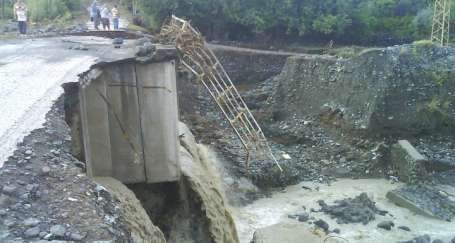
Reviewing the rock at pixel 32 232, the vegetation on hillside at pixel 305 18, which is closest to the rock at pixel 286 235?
the rock at pixel 32 232

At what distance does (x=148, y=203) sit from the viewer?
10.9 m

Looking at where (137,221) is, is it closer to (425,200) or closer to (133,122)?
(133,122)

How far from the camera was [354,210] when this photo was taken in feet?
49.8

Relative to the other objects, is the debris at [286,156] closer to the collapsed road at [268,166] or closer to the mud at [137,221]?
the collapsed road at [268,166]

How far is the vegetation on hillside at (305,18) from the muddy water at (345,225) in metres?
16.1

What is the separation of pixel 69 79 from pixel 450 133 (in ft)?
52.2

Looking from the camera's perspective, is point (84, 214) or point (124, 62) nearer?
point (84, 214)

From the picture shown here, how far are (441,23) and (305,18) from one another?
331 inches

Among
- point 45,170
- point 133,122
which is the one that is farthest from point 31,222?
point 133,122

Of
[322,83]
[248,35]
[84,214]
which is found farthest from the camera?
[248,35]

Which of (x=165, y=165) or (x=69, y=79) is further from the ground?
(x=69, y=79)

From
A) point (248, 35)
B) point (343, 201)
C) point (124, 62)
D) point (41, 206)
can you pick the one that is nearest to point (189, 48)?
point (124, 62)

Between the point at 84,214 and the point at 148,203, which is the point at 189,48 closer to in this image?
the point at 148,203

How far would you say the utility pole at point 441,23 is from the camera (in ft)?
96.3
